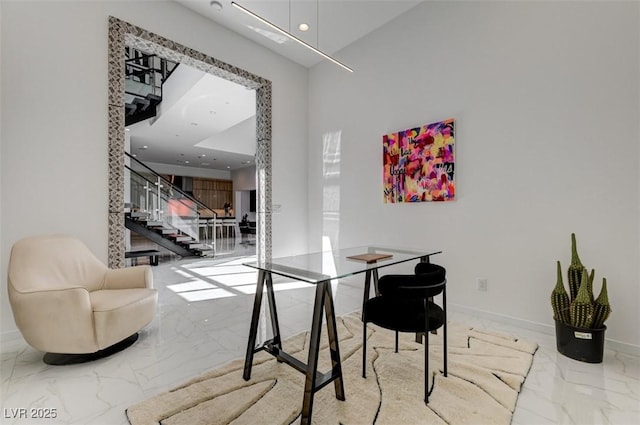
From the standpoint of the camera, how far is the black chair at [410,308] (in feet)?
5.64

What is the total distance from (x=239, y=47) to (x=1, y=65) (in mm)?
2589

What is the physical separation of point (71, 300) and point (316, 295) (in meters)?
1.89

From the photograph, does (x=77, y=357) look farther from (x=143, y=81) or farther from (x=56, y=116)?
(x=143, y=81)

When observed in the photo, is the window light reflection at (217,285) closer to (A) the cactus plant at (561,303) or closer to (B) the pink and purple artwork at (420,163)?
(B) the pink and purple artwork at (420,163)

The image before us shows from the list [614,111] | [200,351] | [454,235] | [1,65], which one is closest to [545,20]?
[614,111]

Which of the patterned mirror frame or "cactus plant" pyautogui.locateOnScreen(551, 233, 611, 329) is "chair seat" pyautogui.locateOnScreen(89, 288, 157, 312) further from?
"cactus plant" pyautogui.locateOnScreen(551, 233, 611, 329)

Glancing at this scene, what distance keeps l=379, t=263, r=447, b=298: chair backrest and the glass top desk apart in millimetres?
205

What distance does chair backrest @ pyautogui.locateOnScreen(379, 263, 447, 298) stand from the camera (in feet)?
5.60

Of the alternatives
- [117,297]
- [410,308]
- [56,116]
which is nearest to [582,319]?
[410,308]

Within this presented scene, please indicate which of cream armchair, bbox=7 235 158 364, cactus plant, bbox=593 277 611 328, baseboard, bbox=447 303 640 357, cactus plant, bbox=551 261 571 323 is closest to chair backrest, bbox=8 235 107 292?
cream armchair, bbox=7 235 158 364

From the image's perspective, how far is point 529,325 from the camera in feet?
9.20

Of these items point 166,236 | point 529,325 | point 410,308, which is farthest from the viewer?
point 166,236

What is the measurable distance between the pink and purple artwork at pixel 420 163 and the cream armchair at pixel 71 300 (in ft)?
9.86

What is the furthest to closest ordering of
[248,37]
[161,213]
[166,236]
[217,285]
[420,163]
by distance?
[161,213], [166,236], [217,285], [248,37], [420,163]
